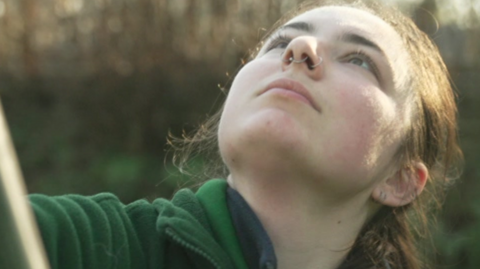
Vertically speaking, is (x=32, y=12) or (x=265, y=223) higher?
(x=265, y=223)

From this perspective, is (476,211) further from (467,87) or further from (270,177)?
(270,177)

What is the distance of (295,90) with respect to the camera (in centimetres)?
193

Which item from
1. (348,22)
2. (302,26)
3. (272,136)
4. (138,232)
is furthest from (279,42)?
(138,232)

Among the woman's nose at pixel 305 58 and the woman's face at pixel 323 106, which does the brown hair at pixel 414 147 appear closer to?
the woman's face at pixel 323 106

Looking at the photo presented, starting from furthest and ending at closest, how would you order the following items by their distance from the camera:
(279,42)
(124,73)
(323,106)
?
(124,73) < (279,42) < (323,106)

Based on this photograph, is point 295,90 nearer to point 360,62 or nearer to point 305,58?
point 305,58

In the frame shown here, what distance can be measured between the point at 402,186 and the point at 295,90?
60 centimetres

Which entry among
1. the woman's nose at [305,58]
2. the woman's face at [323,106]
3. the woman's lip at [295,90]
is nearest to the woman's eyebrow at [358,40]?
the woman's face at [323,106]

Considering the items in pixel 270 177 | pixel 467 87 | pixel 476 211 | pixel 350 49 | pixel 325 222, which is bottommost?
pixel 476 211

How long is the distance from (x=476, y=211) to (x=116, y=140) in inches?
113

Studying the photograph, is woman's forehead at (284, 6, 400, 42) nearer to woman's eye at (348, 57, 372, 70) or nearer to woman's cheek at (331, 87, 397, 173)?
woman's eye at (348, 57, 372, 70)

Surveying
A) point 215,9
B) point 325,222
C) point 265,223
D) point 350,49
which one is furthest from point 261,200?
point 215,9

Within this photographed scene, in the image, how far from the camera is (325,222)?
206 centimetres

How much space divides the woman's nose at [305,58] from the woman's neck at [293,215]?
0.27m
